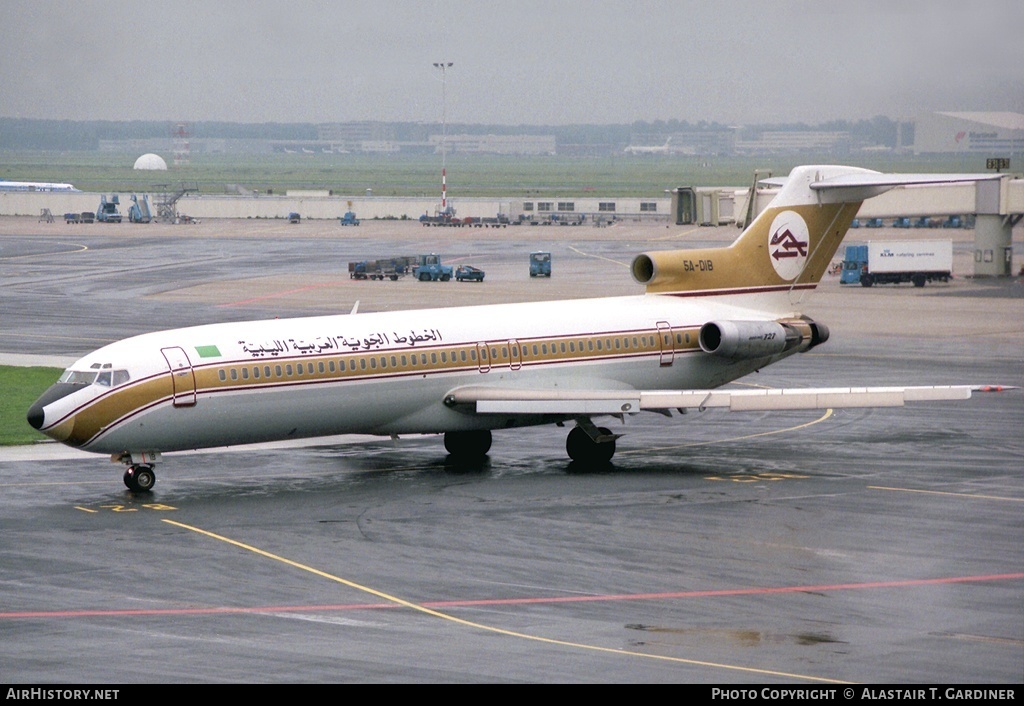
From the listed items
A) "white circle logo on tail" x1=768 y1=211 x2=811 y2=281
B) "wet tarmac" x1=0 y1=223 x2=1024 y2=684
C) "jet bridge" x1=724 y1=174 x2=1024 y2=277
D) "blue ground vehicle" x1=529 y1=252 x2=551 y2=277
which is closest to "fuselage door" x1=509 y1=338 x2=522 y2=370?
"wet tarmac" x1=0 y1=223 x2=1024 y2=684

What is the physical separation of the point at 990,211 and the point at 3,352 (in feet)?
201

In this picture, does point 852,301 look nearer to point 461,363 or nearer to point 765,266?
point 765,266

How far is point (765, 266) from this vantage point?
4350 centimetres

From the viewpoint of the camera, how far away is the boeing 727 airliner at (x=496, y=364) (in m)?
34.2

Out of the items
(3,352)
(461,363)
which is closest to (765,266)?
(461,363)

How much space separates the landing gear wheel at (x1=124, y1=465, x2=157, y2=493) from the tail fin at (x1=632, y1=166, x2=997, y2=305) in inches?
601

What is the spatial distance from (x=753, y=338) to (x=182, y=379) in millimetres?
15737

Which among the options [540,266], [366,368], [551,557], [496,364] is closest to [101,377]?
[366,368]

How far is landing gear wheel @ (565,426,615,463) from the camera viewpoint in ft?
127

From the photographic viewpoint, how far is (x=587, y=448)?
38719 mm

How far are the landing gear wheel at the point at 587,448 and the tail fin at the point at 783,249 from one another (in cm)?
574

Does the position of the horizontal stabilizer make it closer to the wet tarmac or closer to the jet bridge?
the wet tarmac

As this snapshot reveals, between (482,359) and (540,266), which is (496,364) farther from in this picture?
(540,266)

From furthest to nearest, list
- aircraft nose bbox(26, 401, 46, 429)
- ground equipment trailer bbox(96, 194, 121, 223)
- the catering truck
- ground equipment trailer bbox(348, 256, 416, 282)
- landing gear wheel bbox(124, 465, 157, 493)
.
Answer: ground equipment trailer bbox(96, 194, 121, 223) < ground equipment trailer bbox(348, 256, 416, 282) < the catering truck < landing gear wheel bbox(124, 465, 157, 493) < aircraft nose bbox(26, 401, 46, 429)
